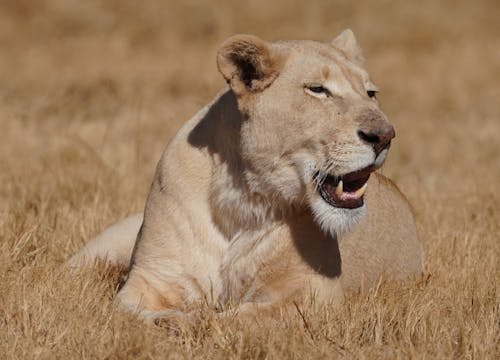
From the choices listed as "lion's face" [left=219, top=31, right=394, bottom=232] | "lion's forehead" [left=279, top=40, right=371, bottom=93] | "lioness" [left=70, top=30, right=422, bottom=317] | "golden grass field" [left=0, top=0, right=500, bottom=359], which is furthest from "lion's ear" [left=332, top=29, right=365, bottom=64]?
"golden grass field" [left=0, top=0, right=500, bottom=359]

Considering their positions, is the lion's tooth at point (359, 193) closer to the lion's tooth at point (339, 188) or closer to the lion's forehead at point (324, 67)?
the lion's tooth at point (339, 188)

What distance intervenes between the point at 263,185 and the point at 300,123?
31 cm

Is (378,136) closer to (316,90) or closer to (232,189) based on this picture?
(316,90)

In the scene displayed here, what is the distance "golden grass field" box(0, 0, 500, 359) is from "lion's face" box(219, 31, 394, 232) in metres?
0.46

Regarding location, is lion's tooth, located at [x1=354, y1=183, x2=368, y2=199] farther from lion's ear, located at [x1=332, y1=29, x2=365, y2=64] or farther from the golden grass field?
lion's ear, located at [x1=332, y1=29, x2=365, y2=64]

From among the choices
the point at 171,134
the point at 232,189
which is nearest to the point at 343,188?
the point at 232,189

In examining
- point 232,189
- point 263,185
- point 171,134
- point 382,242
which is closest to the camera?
point 263,185

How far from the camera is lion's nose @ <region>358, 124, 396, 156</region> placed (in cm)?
407

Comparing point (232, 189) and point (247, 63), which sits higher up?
point (247, 63)

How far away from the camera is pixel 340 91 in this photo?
14.3ft

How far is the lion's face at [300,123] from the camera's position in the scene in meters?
4.23

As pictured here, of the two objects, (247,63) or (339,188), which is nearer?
(339,188)

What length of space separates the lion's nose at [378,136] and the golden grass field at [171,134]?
0.63m

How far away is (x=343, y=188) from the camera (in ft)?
14.3
